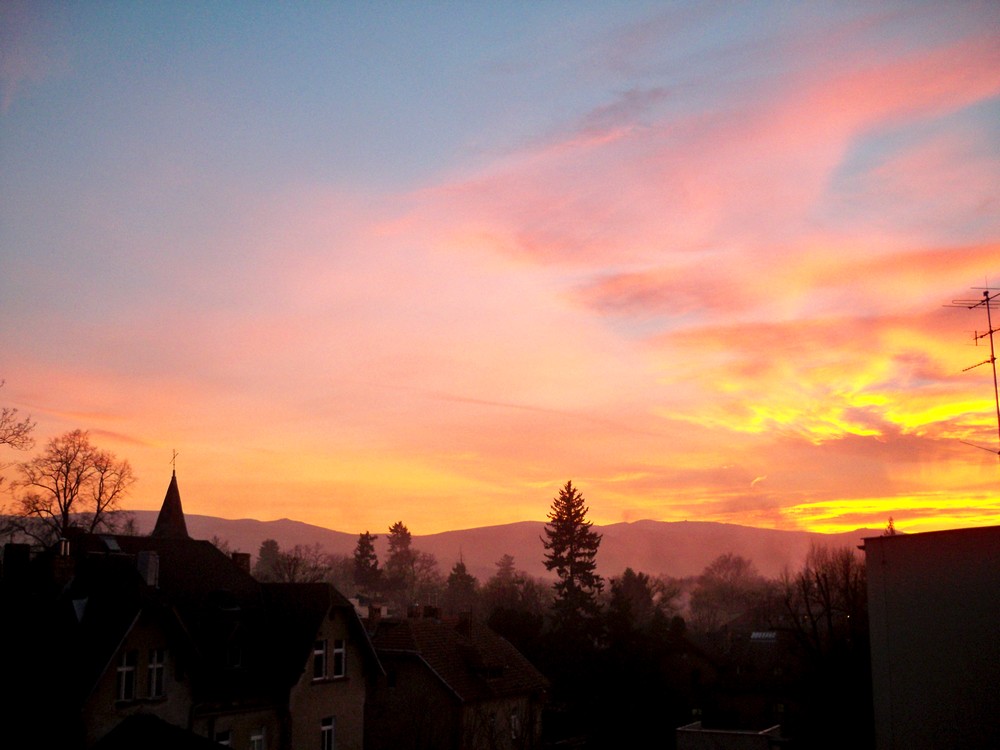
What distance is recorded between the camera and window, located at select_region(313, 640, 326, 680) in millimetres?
36188

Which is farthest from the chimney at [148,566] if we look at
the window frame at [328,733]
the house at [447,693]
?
the house at [447,693]

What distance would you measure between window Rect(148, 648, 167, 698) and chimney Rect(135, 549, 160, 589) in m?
3.72

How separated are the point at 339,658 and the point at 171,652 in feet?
27.7

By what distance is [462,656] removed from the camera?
45.2 meters

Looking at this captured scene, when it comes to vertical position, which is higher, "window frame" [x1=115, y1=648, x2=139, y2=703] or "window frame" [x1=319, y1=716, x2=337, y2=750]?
"window frame" [x1=115, y1=648, x2=139, y2=703]

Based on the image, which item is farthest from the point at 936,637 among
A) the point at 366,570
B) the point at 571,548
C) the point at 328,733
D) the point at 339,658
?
the point at 366,570

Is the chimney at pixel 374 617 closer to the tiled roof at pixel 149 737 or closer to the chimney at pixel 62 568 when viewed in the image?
the chimney at pixel 62 568

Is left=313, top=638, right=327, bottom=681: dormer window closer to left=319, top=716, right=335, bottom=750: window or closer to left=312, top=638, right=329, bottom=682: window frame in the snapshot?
left=312, top=638, right=329, bottom=682: window frame

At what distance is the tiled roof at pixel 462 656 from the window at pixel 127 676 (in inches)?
609

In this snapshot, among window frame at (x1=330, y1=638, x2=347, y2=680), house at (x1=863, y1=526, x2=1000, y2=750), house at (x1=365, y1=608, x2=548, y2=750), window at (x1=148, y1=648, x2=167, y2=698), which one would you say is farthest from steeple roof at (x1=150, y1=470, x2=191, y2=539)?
house at (x1=863, y1=526, x2=1000, y2=750)

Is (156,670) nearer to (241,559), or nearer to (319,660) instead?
(319,660)

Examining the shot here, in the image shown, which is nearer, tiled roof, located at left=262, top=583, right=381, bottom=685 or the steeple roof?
tiled roof, located at left=262, top=583, right=381, bottom=685

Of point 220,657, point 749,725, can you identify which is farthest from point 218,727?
point 749,725

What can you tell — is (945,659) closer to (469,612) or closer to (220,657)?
(220,657)
